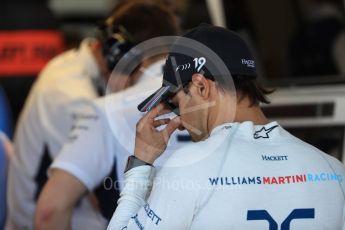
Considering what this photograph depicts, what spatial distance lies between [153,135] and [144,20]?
0.95 m

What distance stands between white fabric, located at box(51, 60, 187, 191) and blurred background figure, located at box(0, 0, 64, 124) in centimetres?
233

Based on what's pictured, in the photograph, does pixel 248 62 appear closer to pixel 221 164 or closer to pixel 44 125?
pixel 221 164

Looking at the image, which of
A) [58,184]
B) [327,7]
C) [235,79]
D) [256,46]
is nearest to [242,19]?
[256,46]

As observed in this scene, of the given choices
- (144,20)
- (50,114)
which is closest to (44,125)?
(50,114)

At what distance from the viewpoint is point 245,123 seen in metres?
2.29

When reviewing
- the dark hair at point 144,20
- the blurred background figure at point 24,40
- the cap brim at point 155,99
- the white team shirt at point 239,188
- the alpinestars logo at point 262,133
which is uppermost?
the cap brim at point 155,99

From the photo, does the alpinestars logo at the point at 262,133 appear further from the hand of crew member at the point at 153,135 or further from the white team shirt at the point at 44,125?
the white team shirt at the point at 44,125

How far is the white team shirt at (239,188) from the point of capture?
2182mm

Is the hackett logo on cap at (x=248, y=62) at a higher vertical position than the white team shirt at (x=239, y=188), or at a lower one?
higher

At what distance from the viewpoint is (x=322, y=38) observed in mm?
4336

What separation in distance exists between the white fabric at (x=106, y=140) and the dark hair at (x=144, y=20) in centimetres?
17

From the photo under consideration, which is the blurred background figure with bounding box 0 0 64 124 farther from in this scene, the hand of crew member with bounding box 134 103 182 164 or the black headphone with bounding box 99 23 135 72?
the hand of crew member with bounding box 134 103 182 164

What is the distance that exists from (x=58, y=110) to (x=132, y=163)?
1381 mm

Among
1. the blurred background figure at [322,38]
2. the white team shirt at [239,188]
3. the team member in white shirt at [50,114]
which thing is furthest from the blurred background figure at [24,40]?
the white team shirt at [239,188]
